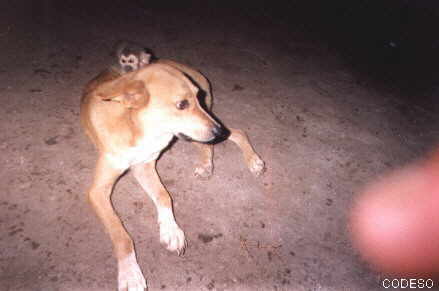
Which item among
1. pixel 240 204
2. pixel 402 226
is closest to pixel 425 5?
pixel 402 226

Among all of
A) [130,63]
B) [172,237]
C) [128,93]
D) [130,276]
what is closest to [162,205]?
[172,237]

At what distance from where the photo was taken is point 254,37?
6.41m

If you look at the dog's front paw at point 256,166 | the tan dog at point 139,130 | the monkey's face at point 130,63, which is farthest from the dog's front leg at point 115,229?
the dog's front paw at point 256,166

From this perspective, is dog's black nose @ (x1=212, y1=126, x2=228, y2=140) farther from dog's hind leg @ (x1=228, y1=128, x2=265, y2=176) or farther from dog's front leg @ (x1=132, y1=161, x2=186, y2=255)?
dog's hind leg @ (x1=228, y1=128, x2=265, y2=176)

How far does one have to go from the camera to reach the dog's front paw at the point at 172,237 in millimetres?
2740

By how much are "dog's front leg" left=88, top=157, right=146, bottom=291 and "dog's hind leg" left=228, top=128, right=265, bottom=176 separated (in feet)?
4.80

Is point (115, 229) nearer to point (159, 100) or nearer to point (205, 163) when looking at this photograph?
point (159, 100)

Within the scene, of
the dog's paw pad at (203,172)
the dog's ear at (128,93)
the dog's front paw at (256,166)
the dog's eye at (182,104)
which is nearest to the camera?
the dog's ear at (128,93)

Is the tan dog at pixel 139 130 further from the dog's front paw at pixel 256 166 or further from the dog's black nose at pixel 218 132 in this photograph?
the dog's front paw at pixel 256 166

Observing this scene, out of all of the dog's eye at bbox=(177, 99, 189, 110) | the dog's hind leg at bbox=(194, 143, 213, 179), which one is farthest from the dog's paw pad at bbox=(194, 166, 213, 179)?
the dog's eye at bbox=(177, 99, 189, 110)

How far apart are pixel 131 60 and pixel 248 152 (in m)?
1.67

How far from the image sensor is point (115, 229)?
2.66 meters

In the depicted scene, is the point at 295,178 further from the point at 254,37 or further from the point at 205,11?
the point at 205,11

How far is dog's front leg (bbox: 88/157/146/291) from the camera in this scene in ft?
8.12
